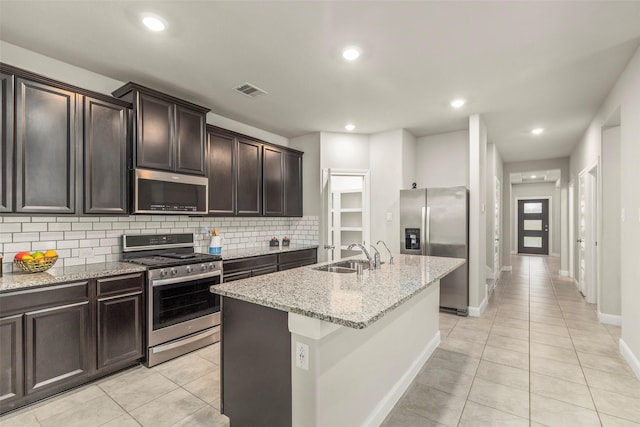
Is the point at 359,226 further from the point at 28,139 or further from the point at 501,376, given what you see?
the point at 28,139

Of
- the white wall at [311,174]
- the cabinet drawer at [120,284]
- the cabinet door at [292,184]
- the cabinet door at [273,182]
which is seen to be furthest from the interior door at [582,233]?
the cabinet drawer at [120,284]

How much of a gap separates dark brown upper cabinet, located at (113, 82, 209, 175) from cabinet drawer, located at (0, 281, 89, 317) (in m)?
1.17

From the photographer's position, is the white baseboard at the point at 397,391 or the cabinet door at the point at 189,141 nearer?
the white baseboard at the point at 397,391

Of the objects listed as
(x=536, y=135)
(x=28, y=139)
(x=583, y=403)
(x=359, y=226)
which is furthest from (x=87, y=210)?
(x=536, y=135)

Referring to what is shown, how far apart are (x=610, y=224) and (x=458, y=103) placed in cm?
242

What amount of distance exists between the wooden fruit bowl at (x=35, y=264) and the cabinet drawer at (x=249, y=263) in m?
1.51

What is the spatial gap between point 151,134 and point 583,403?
418 cm

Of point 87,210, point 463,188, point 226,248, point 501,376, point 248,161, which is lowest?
point 501,376

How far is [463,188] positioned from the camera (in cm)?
425

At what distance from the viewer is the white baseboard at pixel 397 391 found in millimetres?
1986

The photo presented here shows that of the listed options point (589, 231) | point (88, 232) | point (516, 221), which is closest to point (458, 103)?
point (589, 231)

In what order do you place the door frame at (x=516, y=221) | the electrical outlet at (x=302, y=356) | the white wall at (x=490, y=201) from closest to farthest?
the electrical outlet at (x=302, y=356)
the white wall at (x=490, y=201)
the door frame at (x=516, y=221)

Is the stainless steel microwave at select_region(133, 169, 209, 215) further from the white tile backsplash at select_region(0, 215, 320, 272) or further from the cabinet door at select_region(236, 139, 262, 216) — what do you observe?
the cabinet door at select_region(236, 139, 262, 216)

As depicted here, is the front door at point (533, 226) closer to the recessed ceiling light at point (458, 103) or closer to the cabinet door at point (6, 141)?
the recessed ceiling light at point (458, 103)
